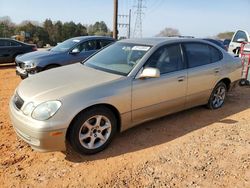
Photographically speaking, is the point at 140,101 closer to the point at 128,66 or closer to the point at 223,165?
the point at 128,66

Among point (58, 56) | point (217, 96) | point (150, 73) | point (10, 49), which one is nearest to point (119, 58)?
point (150, 73)

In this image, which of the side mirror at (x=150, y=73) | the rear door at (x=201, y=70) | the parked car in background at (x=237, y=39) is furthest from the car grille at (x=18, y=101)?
the parked car in background at (x=237, y=39)

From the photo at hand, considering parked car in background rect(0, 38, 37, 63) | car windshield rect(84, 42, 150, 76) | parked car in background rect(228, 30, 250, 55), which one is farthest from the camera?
parked car in background rect(0, 38, 37, 63)

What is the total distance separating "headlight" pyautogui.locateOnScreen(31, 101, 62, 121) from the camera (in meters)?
3.25

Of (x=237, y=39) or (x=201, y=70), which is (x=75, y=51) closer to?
(x=201, y=70)

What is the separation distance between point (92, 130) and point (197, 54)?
2.57 m

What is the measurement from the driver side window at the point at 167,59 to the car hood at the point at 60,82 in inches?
27.8

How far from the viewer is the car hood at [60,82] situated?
3.46m

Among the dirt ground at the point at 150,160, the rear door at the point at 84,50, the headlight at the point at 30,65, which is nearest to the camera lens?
the dirt ground at the point at 150,160

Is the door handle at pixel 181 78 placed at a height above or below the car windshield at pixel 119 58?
below

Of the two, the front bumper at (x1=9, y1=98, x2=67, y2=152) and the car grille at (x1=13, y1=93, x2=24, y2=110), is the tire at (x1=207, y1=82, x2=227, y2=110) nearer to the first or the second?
the front bumper at (x1=9, y1=98, x2=67, y2=152)

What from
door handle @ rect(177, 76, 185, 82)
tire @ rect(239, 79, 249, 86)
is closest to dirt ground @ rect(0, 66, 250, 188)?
door handle @ rect(177, 76, 185, 82)

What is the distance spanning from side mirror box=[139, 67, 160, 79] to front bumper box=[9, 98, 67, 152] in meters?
1.39

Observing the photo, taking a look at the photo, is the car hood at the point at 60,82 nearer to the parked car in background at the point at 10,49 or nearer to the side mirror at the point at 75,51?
the side mirror at the point at 75,51
